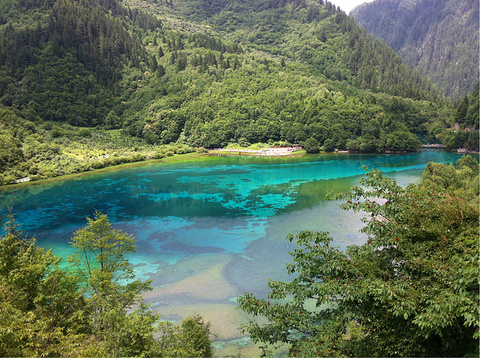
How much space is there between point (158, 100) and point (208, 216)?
10291 cm

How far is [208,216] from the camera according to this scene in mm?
52562

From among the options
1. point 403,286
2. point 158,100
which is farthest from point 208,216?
point 158,100

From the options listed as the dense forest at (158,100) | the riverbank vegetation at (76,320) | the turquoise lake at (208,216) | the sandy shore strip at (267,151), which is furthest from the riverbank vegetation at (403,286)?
the sandy shore strip at (267,151)

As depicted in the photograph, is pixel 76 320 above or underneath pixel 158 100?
underneath

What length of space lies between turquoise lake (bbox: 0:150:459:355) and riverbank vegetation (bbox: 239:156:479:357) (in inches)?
503

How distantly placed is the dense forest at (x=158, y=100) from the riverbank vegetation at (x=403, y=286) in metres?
→ 80.8

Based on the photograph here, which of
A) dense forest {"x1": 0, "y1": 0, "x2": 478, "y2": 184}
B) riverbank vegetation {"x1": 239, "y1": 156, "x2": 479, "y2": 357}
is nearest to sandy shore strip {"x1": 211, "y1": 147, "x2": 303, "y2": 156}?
dense forest {"x1": 0, "y1": 0, "x2": 478, "y2": 184}

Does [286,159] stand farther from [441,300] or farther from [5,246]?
[441,300]

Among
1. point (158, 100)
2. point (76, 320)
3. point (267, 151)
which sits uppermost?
point (158, 100)

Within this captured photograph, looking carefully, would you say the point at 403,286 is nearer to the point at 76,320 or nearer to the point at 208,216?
the point at 76,320

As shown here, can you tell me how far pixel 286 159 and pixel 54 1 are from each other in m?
143

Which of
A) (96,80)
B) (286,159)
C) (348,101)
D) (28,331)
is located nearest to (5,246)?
(28,331)

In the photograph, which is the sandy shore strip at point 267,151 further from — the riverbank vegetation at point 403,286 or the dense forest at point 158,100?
the riverbank vegetation at point 403,286

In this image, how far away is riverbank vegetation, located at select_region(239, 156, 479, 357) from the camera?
9.27 m
